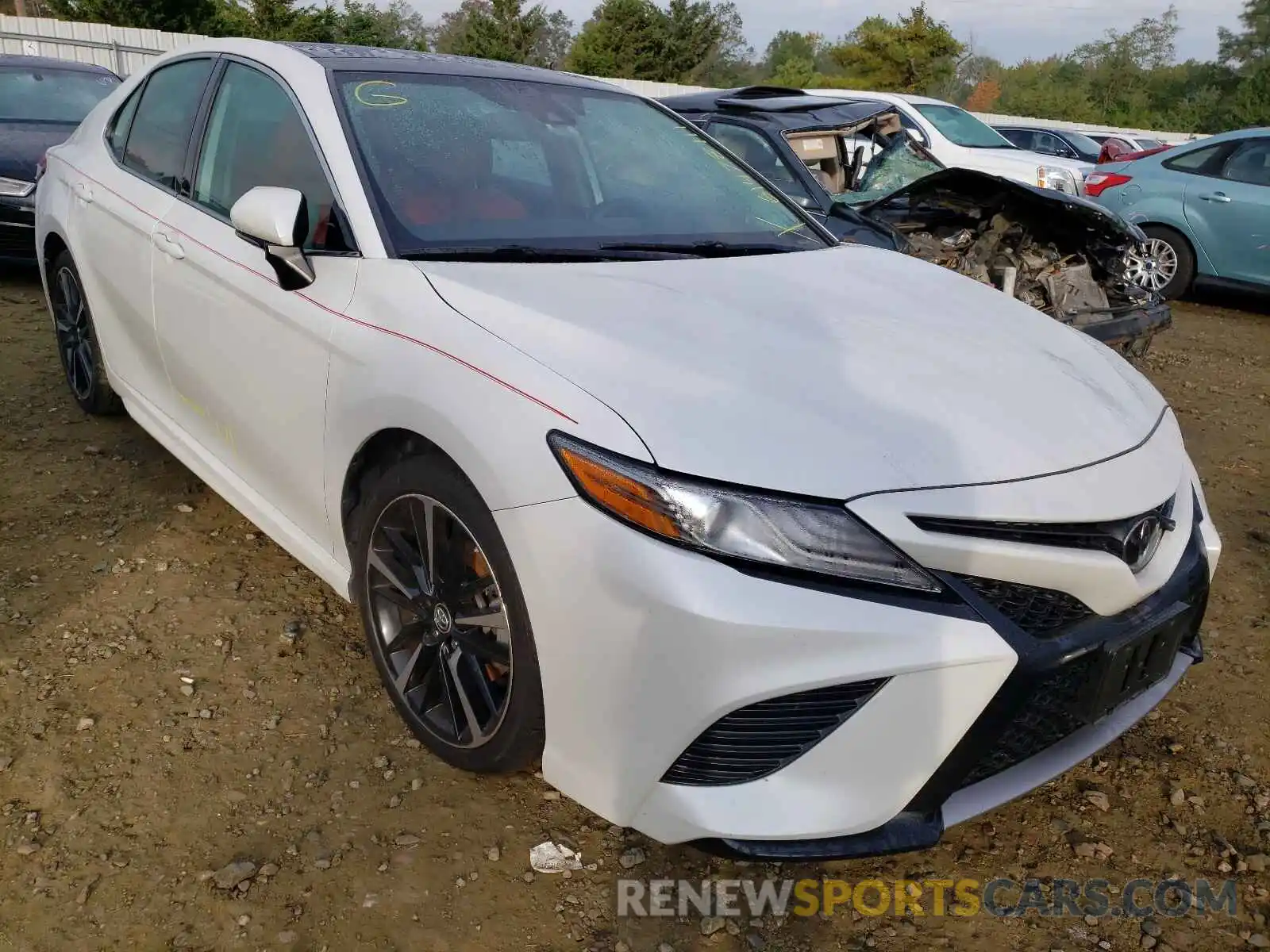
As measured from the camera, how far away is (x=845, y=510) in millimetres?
1659

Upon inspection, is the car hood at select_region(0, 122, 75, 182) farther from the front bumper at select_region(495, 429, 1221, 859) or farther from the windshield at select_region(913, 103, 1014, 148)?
the windshield at select_region(913, 103, 1014, 148)

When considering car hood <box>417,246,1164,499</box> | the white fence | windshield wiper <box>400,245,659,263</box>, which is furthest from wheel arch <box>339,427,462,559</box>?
the white fence

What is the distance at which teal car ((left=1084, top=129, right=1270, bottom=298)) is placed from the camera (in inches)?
309

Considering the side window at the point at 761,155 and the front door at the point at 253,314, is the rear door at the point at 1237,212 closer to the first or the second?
the side window at the point at 761,155

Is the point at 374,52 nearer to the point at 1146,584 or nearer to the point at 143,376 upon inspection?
the point at 143,376

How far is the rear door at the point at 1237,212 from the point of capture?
7789 millimetres

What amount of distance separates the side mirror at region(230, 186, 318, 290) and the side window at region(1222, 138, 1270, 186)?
8223mm

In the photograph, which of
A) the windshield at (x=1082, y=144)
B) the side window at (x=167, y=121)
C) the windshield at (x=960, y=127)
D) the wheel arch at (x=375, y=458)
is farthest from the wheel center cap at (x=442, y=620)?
the windshield at (x=1082, y=144)

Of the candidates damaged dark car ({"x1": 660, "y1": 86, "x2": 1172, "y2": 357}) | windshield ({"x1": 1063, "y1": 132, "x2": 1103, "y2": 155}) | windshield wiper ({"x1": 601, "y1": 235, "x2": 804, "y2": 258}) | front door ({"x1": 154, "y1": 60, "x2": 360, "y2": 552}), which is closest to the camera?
front door ({"x1": 154, "y1": 60, "x2": 360, "y2": 552})

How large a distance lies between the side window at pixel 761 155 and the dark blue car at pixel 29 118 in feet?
14.1

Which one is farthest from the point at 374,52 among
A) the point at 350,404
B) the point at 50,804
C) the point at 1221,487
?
the point at 1221,487

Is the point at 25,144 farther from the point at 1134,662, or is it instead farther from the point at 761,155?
the point at 1134,662

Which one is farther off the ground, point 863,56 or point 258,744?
point 863,56

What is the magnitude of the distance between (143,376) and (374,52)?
4.54 feet
